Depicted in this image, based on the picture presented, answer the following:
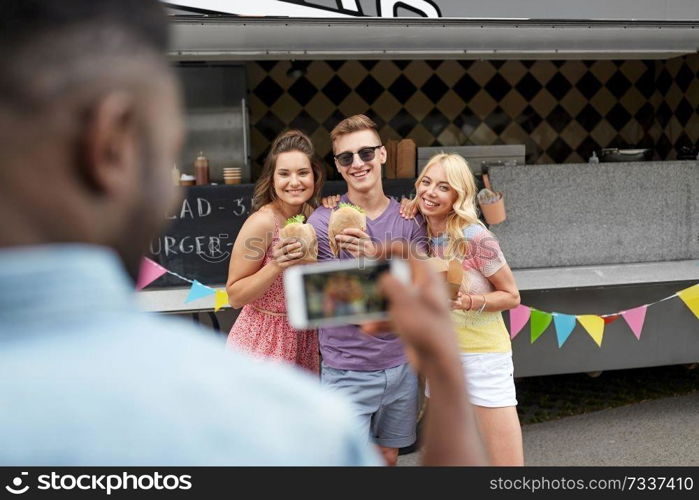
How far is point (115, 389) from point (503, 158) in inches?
308

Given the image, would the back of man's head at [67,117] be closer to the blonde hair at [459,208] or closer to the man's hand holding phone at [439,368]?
the man's hand holding phone at [439,368]

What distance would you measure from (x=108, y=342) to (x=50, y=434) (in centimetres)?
7

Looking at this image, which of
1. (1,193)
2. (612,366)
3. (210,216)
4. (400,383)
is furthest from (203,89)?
(1,193)

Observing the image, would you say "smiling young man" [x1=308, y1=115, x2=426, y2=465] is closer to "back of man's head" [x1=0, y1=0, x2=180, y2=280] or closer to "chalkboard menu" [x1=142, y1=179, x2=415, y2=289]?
"back of man's head" [x1=0, y1=0, x2=180, y2=280]

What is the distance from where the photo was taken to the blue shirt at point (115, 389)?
0.49 metres

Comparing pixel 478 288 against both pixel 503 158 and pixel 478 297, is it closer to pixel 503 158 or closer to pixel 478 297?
pixel 478 297

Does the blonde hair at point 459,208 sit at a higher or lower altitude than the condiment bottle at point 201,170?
lower

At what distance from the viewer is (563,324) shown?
4168 millimetres

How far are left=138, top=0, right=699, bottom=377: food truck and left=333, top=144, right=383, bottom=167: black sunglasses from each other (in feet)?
4.10

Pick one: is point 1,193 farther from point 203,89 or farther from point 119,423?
point 203,89

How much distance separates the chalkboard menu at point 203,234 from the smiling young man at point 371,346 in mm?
2251

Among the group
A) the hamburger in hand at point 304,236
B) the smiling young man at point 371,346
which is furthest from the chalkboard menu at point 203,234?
the hamburger in hand at point 304,236

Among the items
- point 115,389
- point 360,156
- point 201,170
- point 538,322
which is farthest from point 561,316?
point 115,389

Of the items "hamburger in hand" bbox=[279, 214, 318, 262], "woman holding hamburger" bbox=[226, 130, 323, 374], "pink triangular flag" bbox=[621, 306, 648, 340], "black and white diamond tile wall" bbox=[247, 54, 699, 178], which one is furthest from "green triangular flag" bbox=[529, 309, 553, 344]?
"black and white diamond tile wall" bbox=[247, 54, 699, 178]
